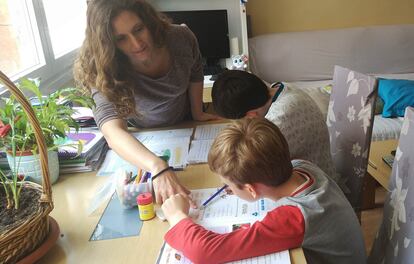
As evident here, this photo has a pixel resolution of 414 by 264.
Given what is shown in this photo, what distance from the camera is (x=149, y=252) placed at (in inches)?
35.4

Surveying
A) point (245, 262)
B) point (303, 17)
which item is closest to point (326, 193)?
point (245, 262)

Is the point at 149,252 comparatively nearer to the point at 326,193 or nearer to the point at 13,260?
the point at 13,260

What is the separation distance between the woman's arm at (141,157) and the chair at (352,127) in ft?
2.56

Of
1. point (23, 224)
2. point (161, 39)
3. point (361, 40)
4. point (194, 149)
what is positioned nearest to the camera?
point (23, 224)

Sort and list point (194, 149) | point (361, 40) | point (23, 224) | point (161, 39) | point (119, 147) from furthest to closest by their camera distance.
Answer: point (361, 40), point (161, 39), point (194, 149), point (119, 147), point (23, 224)

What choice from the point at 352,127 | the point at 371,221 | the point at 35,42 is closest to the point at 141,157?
the point at 352,127

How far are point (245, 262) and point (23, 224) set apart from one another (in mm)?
477

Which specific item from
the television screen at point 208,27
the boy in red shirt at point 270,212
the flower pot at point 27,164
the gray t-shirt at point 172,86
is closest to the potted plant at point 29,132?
the flower pot at point 27,164

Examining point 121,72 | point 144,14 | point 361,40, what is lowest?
point 361,40

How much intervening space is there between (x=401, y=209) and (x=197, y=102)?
0.94 metres

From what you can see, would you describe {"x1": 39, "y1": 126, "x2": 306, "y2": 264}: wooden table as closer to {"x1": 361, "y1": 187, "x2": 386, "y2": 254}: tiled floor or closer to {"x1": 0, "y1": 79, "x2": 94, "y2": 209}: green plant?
{"x1": 0, "y1": 79, "x2": 94, "y2": 209}: green plant

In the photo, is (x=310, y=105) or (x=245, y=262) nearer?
(x=245, y=262)

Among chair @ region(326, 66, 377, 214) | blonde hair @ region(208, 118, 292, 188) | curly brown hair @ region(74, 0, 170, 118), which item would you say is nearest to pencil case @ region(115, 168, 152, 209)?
→ blonde hair @ region(208, 118, 292, 188)

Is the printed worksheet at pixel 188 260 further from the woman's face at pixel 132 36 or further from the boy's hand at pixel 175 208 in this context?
the woman's face at pixel 132 36
